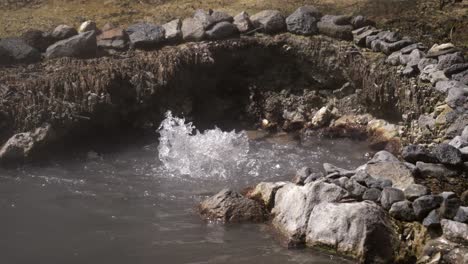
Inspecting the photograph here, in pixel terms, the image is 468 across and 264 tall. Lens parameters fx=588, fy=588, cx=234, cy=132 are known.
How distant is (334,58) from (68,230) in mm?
5276

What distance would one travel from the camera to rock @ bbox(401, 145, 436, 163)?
633 cm

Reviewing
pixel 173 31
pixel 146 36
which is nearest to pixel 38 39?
pixel 146 36

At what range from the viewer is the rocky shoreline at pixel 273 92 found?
244 inches

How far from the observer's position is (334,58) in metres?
9.53

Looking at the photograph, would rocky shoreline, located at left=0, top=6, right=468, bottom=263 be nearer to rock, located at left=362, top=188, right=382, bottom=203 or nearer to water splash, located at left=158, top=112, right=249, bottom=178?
rock, located at left=362, top=188, right=382, bottom=203

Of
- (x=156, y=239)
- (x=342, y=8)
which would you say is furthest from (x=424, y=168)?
(x=342, y=8)

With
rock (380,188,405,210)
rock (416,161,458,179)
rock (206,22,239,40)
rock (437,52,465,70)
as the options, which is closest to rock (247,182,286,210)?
rock (380,188,405,210)

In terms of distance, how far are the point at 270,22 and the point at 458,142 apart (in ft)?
14.3

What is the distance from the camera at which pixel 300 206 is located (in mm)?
5953

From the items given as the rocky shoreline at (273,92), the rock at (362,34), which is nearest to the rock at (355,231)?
the rocky shoreline at (273,92)

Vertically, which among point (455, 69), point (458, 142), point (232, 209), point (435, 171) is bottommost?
point (232, 209)

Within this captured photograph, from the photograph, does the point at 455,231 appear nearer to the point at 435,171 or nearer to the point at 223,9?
the point at 435,171

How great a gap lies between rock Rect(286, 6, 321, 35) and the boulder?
4.74 m

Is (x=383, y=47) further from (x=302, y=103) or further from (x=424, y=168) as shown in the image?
(x=424, y=168)
